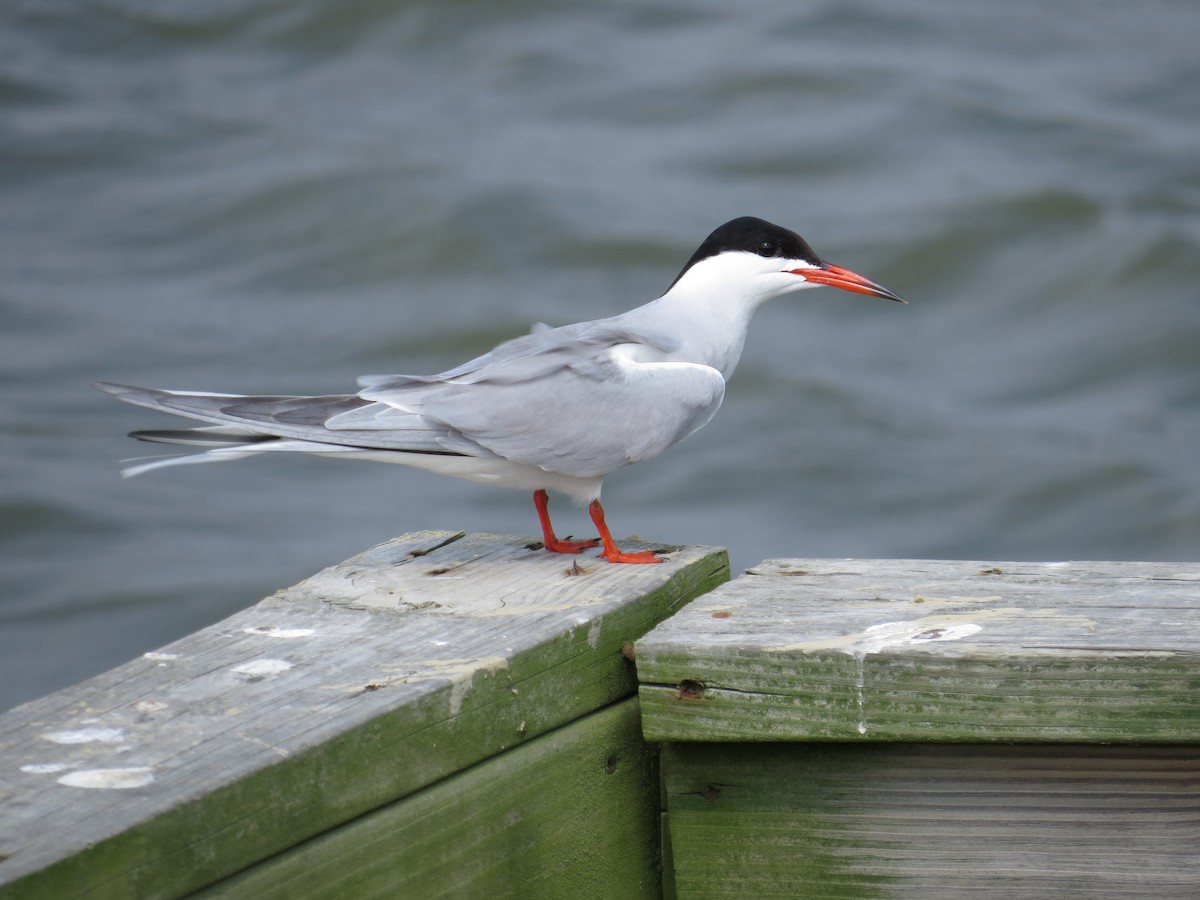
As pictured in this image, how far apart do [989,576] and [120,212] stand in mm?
7400

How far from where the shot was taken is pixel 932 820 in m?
1.88

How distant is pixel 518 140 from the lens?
29.8ft

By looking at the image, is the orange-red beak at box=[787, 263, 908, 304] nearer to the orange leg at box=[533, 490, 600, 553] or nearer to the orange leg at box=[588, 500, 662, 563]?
the orange leg at box=[533, 490, 600, 553]

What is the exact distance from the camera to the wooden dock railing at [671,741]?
164cm

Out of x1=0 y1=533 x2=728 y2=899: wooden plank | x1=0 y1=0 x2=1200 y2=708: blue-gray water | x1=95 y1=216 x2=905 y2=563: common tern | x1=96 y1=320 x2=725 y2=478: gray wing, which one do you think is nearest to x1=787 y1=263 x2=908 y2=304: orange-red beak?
x1=95 y1=216 x2=905 y2=563: common tern

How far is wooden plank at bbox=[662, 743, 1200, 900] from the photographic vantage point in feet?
5.96

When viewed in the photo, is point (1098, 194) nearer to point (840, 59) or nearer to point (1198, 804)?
point (840, 59)

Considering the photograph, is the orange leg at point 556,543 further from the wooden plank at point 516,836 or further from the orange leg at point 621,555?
the wooden plank at point 516,836

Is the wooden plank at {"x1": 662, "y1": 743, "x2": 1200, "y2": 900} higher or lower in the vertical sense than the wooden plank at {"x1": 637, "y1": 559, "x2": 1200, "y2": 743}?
lower

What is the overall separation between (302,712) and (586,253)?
662 centimetres

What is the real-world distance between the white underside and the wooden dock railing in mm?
559

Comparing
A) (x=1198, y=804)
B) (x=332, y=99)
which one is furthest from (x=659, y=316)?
(x=332, y=99)

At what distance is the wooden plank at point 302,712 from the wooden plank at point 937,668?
0.14 metres

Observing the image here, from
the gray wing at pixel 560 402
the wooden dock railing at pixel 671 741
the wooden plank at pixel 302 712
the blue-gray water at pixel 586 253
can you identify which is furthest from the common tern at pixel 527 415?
the blue-gray water at pixel 586 253
